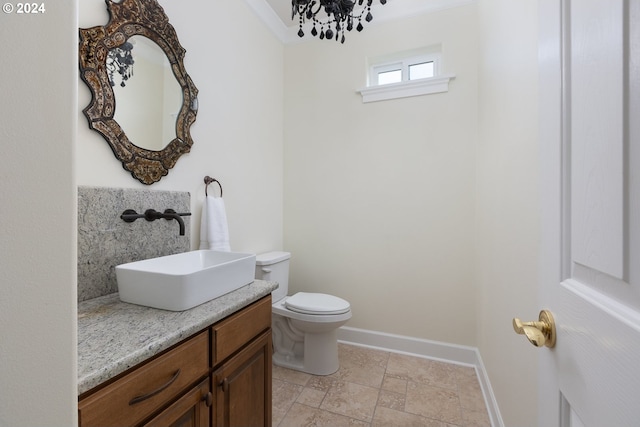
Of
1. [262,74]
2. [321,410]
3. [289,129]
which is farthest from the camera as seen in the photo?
[289,129]

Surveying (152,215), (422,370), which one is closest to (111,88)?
(152,215)

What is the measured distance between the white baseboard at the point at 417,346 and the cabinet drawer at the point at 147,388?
1678 mm

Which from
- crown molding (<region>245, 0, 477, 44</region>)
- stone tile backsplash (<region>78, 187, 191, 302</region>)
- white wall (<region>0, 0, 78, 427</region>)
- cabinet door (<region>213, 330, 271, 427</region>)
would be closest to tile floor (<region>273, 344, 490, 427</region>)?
cabinet door (<region>213, 330, 271, 427</region>)

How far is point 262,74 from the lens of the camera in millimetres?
2281

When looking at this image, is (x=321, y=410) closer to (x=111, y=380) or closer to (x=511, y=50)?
(x=111, y=380)

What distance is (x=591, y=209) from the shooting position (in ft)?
1.40

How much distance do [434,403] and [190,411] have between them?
1.46 metres

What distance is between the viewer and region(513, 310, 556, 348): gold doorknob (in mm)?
527

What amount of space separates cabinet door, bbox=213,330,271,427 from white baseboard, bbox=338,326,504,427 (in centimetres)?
124

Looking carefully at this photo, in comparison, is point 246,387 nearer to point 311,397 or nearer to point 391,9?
point 311,397

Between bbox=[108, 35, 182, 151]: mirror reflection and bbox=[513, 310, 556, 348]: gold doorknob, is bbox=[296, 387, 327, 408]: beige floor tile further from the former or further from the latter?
bbox=[108, 35, 182, 151]: mirror reflection

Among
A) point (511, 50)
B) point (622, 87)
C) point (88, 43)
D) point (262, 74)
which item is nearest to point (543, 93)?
point (622, 87)

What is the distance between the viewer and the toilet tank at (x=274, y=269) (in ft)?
6.46

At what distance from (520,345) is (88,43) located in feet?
6.84
